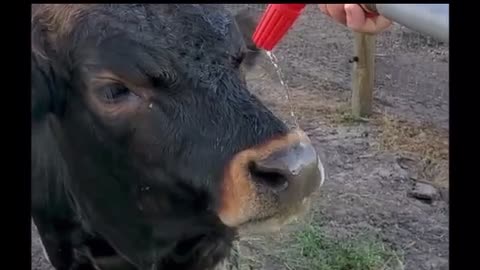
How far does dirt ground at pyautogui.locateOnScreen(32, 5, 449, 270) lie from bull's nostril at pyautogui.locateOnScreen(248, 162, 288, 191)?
727 millimetres

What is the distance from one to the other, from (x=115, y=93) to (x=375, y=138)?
8.18 feet

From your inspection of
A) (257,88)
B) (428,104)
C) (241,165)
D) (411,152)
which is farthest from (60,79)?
(428,104)

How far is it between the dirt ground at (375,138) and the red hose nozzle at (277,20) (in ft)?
2.44

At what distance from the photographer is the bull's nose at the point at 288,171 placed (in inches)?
55.5

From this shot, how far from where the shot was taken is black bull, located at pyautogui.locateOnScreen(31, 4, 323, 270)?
1472 millimetres

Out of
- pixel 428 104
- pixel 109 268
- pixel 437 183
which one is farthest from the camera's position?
pixel 428 104

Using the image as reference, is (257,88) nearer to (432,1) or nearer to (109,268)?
(109,268)

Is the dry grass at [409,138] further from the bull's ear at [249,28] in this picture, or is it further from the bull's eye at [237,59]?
the bull's eye at [237,59]

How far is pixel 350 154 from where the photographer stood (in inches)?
148

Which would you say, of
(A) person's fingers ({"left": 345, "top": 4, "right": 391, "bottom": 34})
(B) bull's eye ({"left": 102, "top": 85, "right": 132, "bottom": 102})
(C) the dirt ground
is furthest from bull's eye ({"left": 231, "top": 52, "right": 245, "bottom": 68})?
(C) the dirt ground

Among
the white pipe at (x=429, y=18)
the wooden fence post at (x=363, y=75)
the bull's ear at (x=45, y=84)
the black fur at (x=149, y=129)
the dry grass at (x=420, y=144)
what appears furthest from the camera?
the wooden fence post at (x=363, y=75)

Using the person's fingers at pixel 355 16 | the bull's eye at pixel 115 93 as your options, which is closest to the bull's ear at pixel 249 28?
the bull's eye at pixel 115 93

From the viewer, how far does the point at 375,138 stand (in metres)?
3.94
